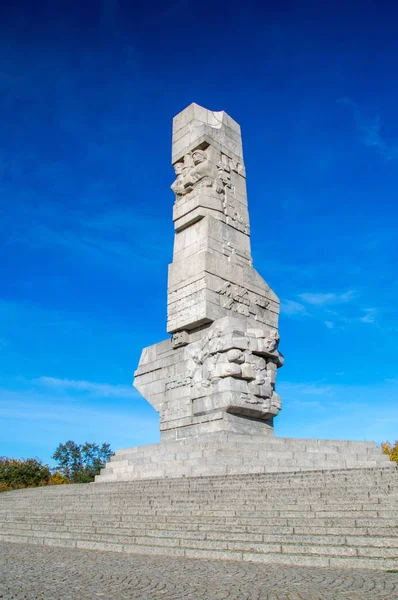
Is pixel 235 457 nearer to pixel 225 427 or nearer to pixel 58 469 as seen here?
pixel 225 427

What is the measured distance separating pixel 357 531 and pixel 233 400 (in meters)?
7.10

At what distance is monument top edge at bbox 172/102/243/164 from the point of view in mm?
15773

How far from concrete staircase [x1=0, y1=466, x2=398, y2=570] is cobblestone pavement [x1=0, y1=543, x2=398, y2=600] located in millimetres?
317

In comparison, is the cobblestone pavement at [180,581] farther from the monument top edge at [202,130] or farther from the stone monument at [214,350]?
the monument top edge at [202,130]

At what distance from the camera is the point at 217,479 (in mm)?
8617

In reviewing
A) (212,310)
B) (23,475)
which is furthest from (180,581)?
(23,475)

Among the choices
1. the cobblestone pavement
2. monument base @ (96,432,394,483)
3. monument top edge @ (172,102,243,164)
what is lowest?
the cobblestone pavement

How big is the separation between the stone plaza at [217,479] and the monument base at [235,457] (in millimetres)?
43

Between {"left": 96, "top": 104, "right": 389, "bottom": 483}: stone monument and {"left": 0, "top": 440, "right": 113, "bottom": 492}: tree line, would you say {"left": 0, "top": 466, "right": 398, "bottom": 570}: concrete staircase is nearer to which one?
{"left": 96, "top": 104, "right": 389, "bottom": 483}: stone monument

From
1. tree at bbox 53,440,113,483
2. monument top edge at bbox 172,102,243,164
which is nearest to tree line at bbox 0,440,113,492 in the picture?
tree at bbox 53,440,113,483

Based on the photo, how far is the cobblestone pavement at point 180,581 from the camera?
358cm

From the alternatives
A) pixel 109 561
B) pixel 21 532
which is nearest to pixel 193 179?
pixel 21 532

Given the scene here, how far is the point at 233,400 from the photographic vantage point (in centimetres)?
1202

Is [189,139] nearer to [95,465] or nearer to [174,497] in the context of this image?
[174,497]
